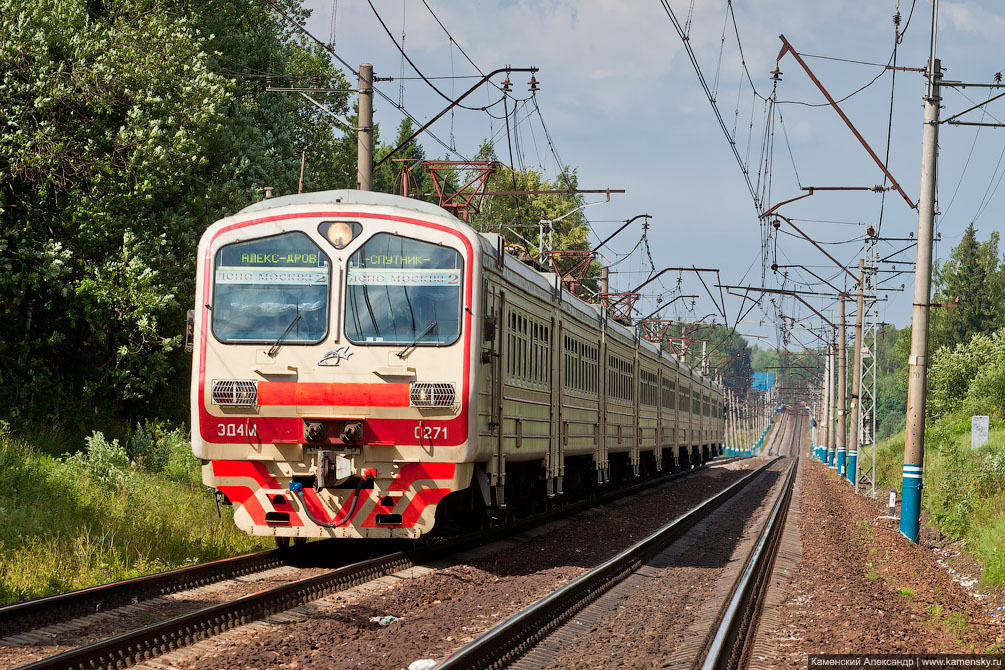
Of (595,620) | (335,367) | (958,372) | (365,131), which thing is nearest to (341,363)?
(335,367)

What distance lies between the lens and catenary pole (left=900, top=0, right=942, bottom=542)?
16906 mm

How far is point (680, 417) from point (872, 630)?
1094 inches

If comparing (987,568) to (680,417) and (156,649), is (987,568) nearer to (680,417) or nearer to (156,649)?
(156,649)

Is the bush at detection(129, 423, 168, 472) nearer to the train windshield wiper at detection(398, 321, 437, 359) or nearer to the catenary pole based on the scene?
the train windshield wiper at detection(398, 321, 437, 359)

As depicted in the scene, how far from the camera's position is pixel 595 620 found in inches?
368

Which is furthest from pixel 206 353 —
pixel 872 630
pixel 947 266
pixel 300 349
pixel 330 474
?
pixel 947 266

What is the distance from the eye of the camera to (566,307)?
17.5 metres

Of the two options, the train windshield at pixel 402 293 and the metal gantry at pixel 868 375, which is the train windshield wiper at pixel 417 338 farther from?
the metal gantry at pixel 868 375

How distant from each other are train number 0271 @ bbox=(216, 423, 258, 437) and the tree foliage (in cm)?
756

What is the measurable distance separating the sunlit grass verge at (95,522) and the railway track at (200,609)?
2.98ft

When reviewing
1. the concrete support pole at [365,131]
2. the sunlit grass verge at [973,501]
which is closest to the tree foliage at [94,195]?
the concrete support pole at [365,131]

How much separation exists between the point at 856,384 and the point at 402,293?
2581 cm

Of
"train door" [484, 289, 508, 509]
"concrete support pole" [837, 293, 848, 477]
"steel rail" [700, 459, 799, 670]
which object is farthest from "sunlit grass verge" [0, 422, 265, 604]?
"concrete support pole" [837, 293, 848, 477]

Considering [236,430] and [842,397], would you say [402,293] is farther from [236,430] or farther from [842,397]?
[842,397]
